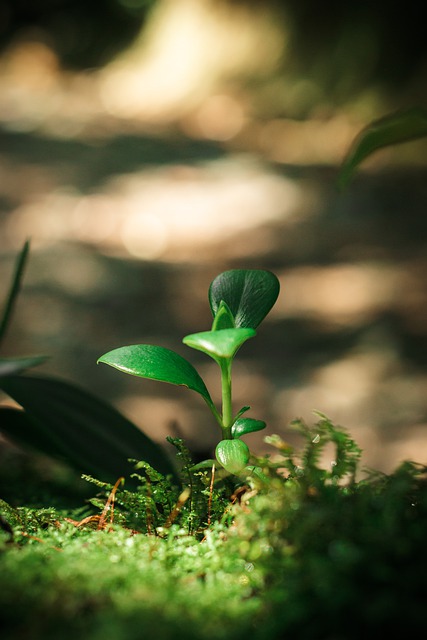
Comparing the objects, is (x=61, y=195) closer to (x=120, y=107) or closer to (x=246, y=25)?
(x=120, y=107)

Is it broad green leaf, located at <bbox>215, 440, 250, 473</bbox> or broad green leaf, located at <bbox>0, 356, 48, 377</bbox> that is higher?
broad green leaf, located at <bbox>0, 356, 48, 377</bbox>

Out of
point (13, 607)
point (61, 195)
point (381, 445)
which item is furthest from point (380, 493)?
point (61, 195)

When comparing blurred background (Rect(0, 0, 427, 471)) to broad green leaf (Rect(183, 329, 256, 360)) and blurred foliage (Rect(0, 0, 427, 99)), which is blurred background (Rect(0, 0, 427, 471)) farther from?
broad green leaf (Rect(183, 329, 256, 360))

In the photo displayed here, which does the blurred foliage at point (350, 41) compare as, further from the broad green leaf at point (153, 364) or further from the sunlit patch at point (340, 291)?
the broad green leaf at point (153, 364)

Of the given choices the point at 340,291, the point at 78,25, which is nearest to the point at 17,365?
the point at 340,291

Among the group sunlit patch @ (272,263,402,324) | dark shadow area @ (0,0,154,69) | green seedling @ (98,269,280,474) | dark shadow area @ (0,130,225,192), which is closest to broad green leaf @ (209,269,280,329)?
green seedling @ (98,269,280,474)

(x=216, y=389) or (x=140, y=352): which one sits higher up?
(x=216, y=389)
